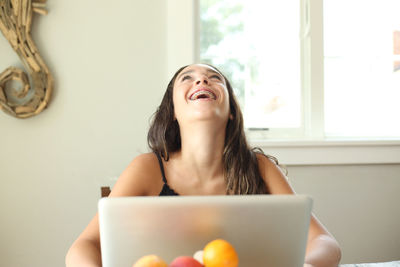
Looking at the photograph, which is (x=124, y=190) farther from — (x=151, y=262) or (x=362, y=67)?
(x=362, y=67)

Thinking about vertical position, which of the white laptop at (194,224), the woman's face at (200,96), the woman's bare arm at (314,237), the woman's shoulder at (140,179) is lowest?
the woman's bare arm at (314,237)

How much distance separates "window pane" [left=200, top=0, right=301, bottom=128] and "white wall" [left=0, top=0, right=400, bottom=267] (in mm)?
364

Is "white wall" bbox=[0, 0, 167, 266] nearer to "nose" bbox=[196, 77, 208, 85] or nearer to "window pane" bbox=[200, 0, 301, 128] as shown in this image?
"window pane" bbox=[200, 0, 301, 128]

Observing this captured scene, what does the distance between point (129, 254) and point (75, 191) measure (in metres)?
1.58

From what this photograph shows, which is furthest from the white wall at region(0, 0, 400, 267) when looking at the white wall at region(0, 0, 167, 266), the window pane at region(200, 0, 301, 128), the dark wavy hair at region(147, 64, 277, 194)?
the dark wavy hair at region(147, 64, 277, 194)

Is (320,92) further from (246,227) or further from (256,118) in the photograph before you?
(246,227)

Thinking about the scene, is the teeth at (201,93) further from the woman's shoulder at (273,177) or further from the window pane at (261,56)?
the window pane at (261,56)

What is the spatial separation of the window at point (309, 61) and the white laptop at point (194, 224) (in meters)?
1.68

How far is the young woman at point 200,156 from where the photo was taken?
4.13ft

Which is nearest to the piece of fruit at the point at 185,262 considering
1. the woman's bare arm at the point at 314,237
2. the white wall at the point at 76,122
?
the woman's bare arm at the point at 314,237

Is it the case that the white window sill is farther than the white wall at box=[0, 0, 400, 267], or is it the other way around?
the white window sill

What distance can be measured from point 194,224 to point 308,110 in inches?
73.0

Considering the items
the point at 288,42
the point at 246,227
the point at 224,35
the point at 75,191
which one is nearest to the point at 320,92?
the point at 288,42

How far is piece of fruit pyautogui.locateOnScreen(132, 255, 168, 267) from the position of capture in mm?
545
